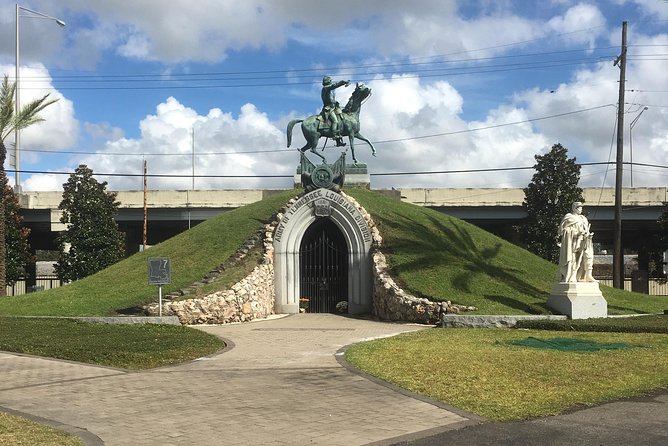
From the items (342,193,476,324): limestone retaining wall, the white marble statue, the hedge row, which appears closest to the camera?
the hedge row

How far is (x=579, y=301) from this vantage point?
19094mm

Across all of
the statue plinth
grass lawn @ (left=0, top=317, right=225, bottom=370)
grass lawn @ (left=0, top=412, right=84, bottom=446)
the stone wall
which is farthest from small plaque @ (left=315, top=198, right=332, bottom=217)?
grass lawn @ (left=0, top=412, right=84, bottom=446)

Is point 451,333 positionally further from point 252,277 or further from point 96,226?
point 96,226

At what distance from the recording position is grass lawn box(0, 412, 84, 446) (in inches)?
256

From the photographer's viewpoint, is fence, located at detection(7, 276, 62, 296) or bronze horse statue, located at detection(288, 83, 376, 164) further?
fence, located at detection(7, 276, 62, 296)

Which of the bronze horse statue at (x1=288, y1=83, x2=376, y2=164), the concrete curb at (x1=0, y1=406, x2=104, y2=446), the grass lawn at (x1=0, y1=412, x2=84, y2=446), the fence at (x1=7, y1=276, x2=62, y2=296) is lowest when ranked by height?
the fence at (x1=7, y1=276, x2=62, y2=296)

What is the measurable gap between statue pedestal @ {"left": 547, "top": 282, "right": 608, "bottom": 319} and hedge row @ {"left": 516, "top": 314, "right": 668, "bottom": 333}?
76cm

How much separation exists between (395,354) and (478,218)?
37.2 m

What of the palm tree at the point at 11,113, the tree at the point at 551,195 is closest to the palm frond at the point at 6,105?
the palm tree at the point at 11,113

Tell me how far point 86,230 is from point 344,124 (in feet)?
51.8

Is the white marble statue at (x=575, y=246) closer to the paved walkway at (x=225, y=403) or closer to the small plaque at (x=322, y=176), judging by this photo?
the small plaque at (x=322, y=176)

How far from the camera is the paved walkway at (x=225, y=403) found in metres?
7.08

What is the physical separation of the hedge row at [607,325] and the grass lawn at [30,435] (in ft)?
44.4

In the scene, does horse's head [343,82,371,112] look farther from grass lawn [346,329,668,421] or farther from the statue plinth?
grass lawn [346,329,668,421]
